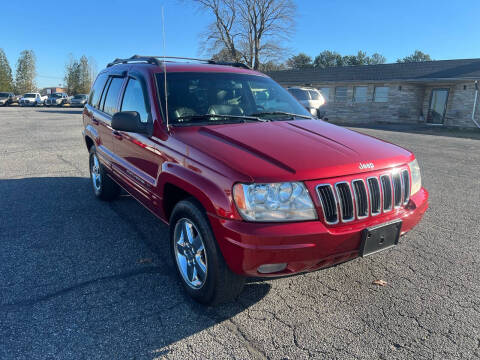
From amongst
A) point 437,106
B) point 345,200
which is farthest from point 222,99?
point 437,106

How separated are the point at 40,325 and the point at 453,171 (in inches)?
330

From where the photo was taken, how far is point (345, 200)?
2504 mm

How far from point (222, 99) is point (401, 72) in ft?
81.7

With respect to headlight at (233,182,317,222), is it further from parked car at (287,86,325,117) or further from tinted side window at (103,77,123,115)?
parked car at (287,86,325,117)

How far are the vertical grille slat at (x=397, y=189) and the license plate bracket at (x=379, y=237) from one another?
183 mm

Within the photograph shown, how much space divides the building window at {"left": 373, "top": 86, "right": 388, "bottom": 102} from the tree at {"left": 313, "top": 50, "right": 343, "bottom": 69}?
49555 millimetres

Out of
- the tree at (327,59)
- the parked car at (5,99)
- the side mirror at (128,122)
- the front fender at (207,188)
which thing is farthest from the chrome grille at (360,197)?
the tree at (327,59)

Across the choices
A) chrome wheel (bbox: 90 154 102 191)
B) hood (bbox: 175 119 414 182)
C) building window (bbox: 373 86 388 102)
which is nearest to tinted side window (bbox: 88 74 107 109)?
chrome wheel (bbox: 90 154 102 191)

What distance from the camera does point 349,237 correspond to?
2.48m

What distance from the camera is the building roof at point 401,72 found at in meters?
22.2

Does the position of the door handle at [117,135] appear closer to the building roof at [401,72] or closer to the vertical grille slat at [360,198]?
the vertical grille slat at [360,198]

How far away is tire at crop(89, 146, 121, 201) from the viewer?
5.21m

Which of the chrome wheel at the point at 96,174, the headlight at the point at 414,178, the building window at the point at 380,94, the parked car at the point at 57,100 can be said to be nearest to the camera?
the headlight at the point at 414,178

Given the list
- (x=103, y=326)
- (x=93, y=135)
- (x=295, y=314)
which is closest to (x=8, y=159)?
(x=93, y=135)
